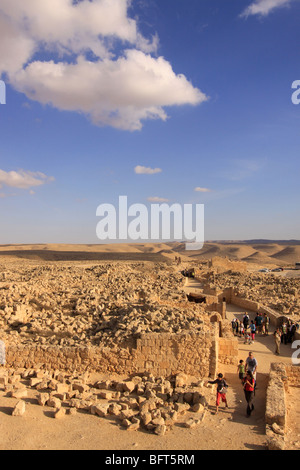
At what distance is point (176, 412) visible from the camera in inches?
214

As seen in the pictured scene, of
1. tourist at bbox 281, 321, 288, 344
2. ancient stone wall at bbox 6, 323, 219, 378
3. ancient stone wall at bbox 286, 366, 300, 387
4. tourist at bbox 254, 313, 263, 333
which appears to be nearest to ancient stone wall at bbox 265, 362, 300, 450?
ancient stone wall at bbox 286, 366, 300, 387

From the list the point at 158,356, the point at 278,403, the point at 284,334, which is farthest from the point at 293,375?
the point at 284,334

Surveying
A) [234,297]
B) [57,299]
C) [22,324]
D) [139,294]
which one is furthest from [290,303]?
[22,324]

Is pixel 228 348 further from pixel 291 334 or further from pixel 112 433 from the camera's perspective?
pixel 112 433

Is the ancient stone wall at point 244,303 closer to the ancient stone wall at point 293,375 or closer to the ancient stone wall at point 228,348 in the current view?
the ancient stone wall at point 228,348

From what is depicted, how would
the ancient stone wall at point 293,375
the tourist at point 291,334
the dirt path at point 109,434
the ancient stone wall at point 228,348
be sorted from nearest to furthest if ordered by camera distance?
the dirt path at point 109,434 → the ancient stone wall at point 293,375 → the ancient stone wall at point 228,348 → the tourist at point 291,334

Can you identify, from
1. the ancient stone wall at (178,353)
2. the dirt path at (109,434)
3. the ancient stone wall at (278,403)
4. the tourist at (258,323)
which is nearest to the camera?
the dirt path at (109,434)

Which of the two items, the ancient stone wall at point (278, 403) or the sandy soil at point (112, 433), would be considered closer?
the sandy soil at point (112, 433)

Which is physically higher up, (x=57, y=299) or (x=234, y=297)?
(x=57, y=299)

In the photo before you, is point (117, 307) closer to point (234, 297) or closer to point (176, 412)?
point (176, 412)

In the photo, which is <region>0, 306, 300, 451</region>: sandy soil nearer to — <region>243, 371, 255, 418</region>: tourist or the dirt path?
the dirt path

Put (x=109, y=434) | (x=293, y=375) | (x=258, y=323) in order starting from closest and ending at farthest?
1. (x=109, y=434)
2. (x=293, y=375)
3. (x=258, y=323)

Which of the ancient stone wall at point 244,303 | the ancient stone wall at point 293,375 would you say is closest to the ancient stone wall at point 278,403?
the ancient stone wall at point 293,375
